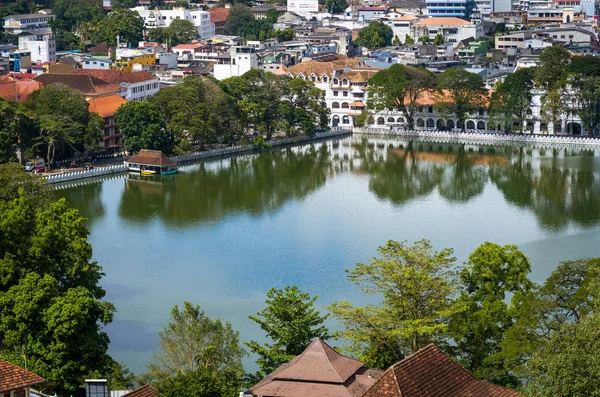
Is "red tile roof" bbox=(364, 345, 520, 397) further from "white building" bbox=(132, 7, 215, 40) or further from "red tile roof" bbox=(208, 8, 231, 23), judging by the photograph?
"red tile roof" bbox=(208, 8, 231, 23)

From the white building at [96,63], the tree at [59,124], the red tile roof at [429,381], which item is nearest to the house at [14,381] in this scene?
the red tile roof at [429,381]

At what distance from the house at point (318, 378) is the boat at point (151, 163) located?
2220cm

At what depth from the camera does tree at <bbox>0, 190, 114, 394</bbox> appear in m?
16.5

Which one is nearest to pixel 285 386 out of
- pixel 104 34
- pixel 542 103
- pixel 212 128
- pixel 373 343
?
pixel 373 343

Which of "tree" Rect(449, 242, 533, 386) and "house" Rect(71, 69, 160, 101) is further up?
"house" Rect(71, 69, 160, 101)

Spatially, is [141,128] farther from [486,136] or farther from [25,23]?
[25,23]

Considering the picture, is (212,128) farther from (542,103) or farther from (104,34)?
(104,34)

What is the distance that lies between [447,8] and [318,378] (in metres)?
Answer: 62.1

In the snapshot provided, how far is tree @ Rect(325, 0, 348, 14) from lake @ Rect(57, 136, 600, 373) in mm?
41233

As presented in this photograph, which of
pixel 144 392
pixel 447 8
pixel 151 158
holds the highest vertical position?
pixel 447 8

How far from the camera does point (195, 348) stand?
1567 cm

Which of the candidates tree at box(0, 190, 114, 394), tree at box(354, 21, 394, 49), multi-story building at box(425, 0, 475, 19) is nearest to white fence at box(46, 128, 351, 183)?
tree at box(0, 190, 114, 394)

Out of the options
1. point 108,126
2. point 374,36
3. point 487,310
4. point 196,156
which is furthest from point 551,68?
point 487,310

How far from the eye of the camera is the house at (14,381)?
12.5m
